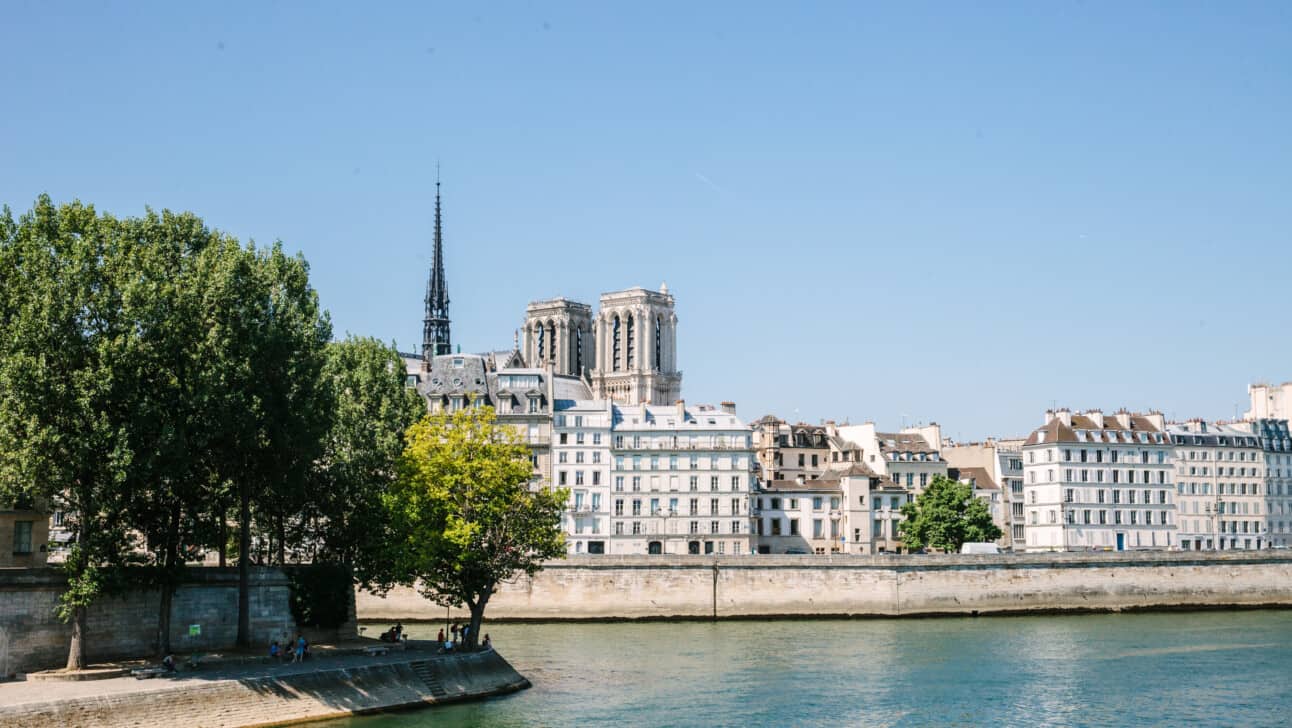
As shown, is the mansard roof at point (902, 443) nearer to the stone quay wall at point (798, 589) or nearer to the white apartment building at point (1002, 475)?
the white apartment building at point (1002, 475)

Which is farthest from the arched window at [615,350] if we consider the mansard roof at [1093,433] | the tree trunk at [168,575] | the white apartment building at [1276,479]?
the tree trunk at [168,575]

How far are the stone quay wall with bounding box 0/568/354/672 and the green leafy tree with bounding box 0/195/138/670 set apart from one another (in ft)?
2.63

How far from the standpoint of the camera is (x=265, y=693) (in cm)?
3956

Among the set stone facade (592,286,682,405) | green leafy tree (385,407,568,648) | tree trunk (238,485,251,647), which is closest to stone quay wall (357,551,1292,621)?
green leafy tree (385,407,568,648)

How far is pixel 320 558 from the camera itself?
57469 mm

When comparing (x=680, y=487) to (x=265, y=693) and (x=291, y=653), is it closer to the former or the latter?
(x=291, y=653)

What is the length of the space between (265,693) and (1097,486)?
7685 centimetres

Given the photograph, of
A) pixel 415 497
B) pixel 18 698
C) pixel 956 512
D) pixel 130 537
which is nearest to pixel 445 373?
pixel 956 512

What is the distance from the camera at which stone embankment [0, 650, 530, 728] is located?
3534cm

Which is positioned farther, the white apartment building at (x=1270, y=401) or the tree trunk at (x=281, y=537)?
the white apartment building at (x=1270, y=401)

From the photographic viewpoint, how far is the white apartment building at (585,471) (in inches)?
3622

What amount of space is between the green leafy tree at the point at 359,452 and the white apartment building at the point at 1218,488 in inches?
2677

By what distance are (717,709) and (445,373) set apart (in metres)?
58.8

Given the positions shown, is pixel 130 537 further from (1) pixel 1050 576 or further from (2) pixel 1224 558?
(2) pixel 1224 558
